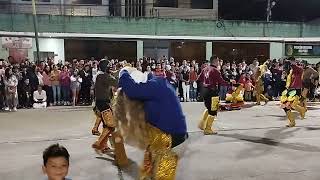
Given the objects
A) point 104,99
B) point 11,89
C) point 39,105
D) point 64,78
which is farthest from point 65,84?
point 104,99

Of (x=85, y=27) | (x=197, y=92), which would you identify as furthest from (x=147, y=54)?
(x=197, y=92)

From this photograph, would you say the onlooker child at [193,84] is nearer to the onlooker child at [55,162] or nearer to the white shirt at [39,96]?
the white shirt at [39,96]

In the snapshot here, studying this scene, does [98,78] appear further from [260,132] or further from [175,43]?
[175,43]

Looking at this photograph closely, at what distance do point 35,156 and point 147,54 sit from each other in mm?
15585

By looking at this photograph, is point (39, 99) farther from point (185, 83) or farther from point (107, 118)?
point (107, 118)

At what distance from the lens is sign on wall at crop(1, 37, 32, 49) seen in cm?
2031

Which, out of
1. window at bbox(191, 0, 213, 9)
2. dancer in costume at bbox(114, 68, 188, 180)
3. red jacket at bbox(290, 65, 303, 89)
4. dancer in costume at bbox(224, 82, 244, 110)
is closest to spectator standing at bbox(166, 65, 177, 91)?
dancer in costume at bbox(224, 82, 244, 110)

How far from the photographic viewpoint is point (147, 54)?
23.6 metres

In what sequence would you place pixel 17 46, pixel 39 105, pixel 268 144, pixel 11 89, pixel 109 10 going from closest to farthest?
pixel 268 144
pixel 11 89
pixel 39 105
pixel 17 46
pixel 109 10

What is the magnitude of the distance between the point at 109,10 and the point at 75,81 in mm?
13593

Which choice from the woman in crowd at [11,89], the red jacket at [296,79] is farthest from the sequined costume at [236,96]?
the woman in crowd at [11,89]

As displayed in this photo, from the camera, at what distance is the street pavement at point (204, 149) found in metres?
7.13

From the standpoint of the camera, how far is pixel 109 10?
29562 mm

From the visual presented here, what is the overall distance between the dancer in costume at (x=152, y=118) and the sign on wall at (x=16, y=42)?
16978 millimetres
